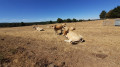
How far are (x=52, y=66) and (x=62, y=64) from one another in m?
0.39

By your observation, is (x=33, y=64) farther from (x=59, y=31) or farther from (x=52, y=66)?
(x=59, y=31)

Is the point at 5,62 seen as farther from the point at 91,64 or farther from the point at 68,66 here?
the point at 91,64

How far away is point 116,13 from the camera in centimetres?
4066

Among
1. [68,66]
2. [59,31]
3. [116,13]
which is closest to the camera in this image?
[68,66]

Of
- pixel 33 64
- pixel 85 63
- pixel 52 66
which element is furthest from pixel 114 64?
pixel 33 64

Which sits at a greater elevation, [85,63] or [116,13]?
[116,13]

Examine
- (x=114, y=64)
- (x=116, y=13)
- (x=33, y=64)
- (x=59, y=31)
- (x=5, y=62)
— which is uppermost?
(x=116, y=13)

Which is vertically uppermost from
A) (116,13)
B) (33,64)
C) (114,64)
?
(116,13)

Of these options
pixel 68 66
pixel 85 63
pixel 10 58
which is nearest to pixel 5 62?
pixel 10 58

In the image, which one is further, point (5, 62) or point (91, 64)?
point (91, 64)

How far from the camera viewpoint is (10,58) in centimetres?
231

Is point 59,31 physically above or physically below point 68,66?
above

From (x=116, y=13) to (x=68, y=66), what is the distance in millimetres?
54007

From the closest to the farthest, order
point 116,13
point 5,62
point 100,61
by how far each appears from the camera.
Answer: point 5,62 < point 100,61 < point 116,13
